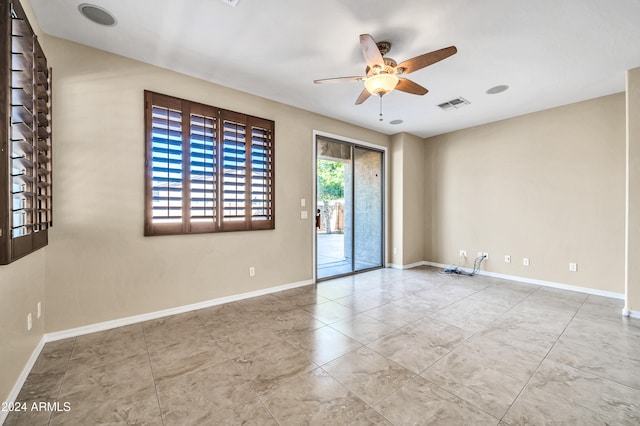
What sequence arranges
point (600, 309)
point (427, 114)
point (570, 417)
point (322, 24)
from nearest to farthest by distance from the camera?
point (570, 417)
point (322, 24)
point (600, 309)
point (427, 114)

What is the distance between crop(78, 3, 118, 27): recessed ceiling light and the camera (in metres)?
2.20

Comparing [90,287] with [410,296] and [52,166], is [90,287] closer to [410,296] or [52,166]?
[52,166]

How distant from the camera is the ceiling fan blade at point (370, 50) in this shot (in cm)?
→ 211

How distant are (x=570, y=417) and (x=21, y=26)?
4.28 m

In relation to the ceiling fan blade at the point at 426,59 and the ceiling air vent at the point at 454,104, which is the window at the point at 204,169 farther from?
the ceiling air vent at the point at 454,104

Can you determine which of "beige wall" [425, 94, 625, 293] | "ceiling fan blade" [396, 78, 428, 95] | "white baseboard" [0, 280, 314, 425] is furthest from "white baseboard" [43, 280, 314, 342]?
"beige wall" [425, 94, 625, 293]

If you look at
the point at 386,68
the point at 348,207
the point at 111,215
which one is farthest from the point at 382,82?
the point at 111,215

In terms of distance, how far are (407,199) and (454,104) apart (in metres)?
2.14

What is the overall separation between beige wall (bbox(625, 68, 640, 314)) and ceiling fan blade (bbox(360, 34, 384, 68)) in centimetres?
316

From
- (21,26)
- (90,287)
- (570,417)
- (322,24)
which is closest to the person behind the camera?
(570,417)

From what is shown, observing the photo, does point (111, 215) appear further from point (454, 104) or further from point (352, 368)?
point (454, 104)

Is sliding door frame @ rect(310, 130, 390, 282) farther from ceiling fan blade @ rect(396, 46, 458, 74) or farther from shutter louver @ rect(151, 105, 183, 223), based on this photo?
ceiling fan blade @ rect(396, 46, 458, 74)

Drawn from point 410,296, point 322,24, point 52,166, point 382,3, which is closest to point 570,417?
point 410,296

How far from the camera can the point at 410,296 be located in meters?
3.89
